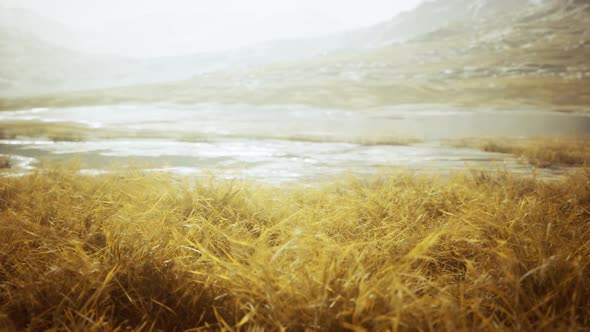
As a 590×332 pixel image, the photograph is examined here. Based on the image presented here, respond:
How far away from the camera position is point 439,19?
183 meters

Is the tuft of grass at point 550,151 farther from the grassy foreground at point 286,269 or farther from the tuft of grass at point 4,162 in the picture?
the tuft of grass at point 4,162

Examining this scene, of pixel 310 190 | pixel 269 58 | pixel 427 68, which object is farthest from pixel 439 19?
pixel 310 190

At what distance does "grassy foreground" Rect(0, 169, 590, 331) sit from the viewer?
102 centimetres

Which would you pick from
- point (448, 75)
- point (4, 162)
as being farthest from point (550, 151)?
point (448, 75)

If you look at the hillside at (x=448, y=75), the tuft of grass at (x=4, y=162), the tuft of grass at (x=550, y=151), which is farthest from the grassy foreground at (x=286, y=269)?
the hillside at (x=448, y=75)

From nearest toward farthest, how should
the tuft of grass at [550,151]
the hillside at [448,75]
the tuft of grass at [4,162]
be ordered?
the tuft of grass at [4,162] → the tuft of grass at [550,151] → the hillside at [448,75]

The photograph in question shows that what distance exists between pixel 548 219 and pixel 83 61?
151689mm

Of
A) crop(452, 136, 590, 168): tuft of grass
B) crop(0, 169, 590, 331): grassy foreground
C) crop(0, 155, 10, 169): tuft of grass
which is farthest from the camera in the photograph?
crop(452, 136, 590, 168): tuft of grass

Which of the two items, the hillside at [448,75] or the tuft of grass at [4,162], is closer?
the tuft of grass at [4,162]

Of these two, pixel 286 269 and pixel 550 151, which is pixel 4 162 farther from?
pixel 550 151

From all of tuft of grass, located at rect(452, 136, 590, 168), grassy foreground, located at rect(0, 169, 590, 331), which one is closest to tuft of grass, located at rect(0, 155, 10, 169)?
grassy foreground, located at rect(0, 169, 590, 331)

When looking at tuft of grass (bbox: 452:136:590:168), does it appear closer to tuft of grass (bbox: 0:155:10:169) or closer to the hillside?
tuft of grass (bbox: 0:155:10:169)

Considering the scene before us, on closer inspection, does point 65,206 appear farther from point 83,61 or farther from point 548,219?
point 83,61

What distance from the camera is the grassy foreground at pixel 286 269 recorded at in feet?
3.34
